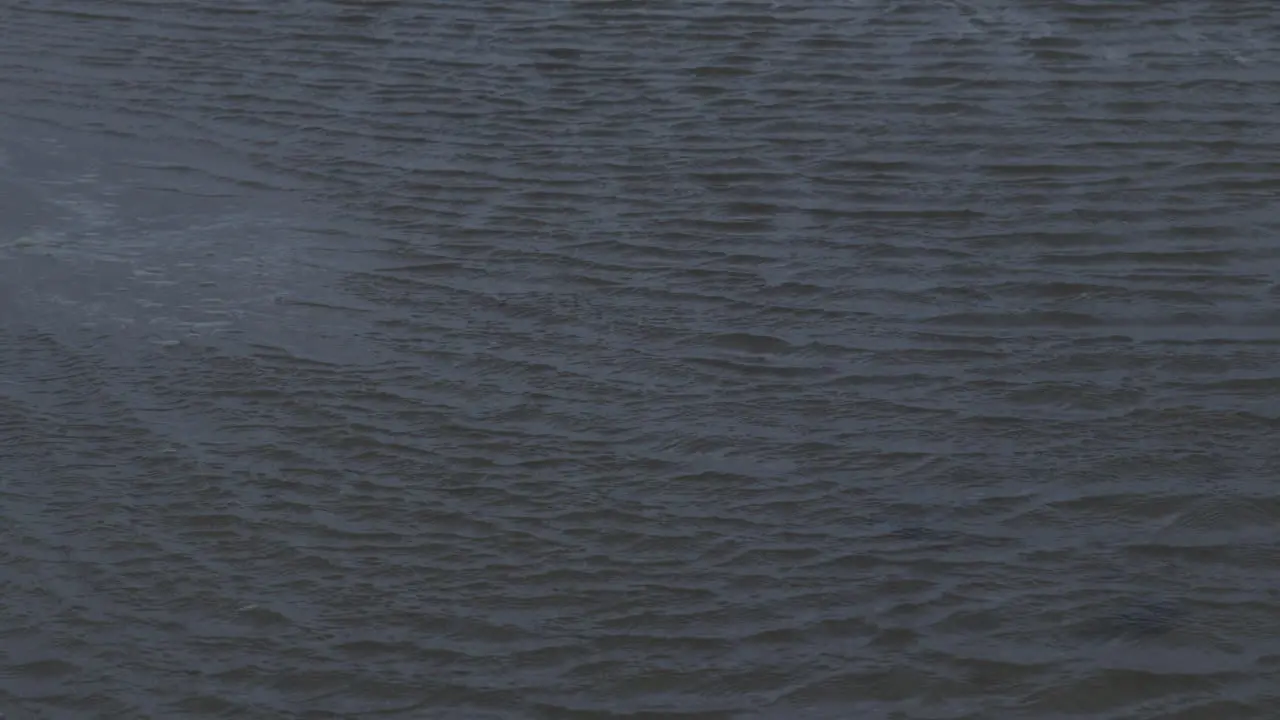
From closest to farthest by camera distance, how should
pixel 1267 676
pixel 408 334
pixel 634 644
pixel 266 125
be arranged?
pixel 1267 676, pixel 634 644, pixel 408 334, pixel 266 125

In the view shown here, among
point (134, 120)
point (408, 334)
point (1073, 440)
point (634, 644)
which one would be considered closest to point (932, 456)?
point (1073, 440)

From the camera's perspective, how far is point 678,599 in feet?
24.1

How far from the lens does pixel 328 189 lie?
11.0 m

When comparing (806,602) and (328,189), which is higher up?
(328,189)

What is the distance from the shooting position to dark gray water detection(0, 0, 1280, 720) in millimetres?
7098

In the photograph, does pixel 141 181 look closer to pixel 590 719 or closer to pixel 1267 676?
pixel 590 719

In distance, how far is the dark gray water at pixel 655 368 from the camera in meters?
7.10

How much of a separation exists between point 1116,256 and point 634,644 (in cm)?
390

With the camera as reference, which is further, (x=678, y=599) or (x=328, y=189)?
(x=328, y=189)

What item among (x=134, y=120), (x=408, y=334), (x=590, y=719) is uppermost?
(x=134, y=120)

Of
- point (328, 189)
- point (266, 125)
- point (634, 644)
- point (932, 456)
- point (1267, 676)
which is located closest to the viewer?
point (1267, 676)

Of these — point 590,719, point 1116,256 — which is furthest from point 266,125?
Answer: point 590,719

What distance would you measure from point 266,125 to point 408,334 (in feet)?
10.3

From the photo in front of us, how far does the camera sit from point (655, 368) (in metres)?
8.96
